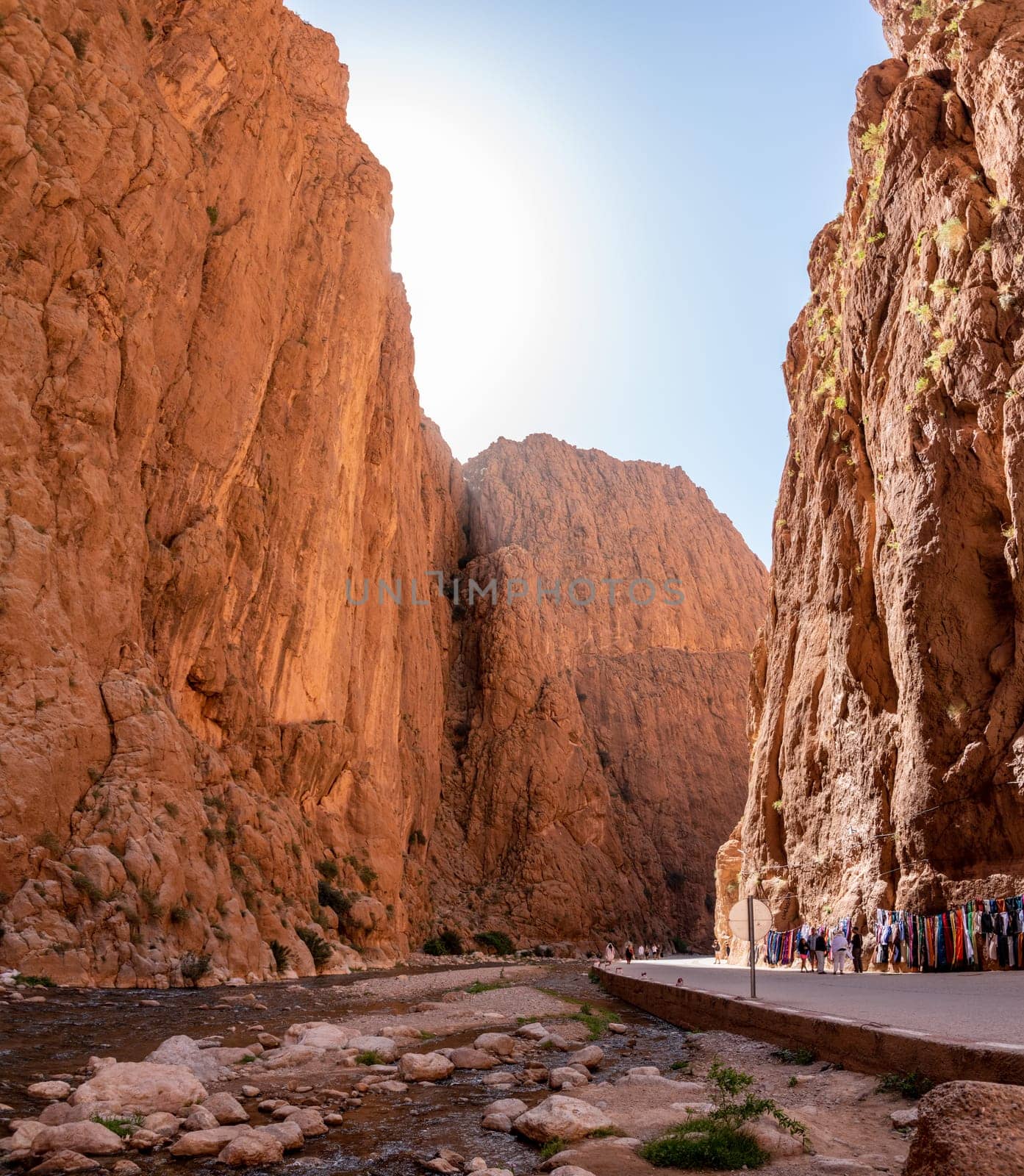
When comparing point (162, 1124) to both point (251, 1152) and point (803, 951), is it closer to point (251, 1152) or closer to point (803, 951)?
point (251, 1152)

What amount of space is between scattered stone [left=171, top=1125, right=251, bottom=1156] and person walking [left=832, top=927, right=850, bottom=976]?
16740 mm

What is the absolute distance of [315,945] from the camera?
2806 cm

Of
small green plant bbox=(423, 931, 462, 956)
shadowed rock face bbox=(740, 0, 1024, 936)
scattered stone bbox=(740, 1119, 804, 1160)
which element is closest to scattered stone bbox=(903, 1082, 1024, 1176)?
scattered stone bbox=(740, 1119, 804, 1160)

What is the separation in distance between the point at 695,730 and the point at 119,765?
6937cm

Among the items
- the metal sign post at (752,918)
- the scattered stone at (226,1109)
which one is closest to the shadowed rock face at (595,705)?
the metal sign post at (752,918)

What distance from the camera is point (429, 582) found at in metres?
66.3

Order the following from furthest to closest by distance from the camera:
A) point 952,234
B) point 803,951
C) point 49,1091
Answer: point 803,951 < point 952,234 < point 49,1091

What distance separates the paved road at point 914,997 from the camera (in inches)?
288

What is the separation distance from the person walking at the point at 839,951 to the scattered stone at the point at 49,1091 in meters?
16.5

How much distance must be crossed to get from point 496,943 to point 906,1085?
50.8 metres

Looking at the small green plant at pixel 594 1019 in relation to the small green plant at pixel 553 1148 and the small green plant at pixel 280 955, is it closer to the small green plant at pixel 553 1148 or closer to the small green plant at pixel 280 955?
the small green plant at pixel 553 1148

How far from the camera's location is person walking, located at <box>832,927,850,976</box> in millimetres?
20031

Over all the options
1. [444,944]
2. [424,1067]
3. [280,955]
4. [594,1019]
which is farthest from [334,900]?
[424,1067]

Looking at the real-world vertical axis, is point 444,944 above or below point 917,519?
below
